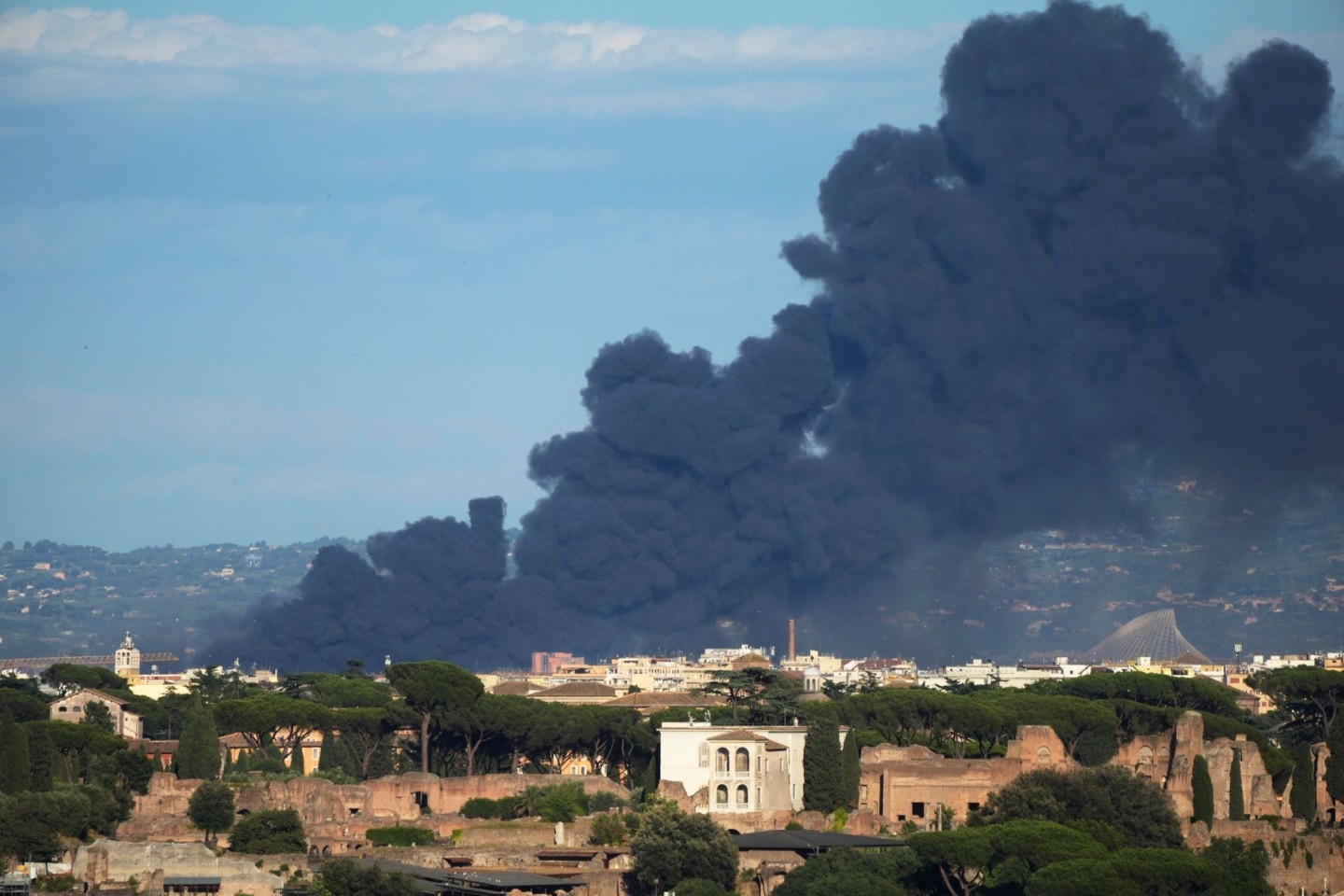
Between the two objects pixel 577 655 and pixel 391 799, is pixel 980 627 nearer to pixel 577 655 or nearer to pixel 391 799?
pixel 577 655

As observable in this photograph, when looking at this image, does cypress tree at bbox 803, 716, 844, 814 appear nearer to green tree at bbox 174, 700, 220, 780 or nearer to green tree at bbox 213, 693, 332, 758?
green tree at bbox 174, 700, 220, 780

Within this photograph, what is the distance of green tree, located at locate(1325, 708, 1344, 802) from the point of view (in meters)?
53.5

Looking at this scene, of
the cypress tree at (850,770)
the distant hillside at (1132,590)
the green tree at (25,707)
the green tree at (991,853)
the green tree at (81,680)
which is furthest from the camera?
the distant hillside at (1132,590)

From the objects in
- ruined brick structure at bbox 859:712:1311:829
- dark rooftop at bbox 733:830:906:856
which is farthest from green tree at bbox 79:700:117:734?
dark rooftop at bbox 733:830:906:856

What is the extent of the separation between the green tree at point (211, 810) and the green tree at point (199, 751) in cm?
491

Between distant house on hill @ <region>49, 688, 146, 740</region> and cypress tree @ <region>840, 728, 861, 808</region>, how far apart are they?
22328mm

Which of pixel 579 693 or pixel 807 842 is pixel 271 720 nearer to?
pixel 807 842

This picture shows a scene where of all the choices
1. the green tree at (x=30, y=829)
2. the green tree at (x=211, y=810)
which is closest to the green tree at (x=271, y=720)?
the green tree at (x=211, y=810)

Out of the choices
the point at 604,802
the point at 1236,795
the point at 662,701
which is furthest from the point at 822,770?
the point at 662,701

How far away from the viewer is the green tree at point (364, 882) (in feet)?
133

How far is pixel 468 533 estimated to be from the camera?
11050cm

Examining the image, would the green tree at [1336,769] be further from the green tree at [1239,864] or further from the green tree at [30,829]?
the green tree at [30,829]

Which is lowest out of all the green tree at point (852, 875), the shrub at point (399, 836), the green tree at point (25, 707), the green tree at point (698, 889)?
the green tree at point (698, 889)

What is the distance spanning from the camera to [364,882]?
1607 inches
